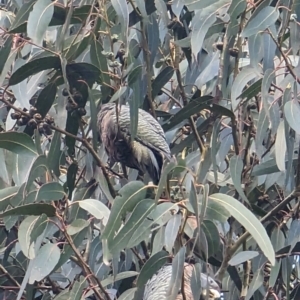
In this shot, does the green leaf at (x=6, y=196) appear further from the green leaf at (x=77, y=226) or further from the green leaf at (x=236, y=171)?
the green leaf at (x=236, y=171)

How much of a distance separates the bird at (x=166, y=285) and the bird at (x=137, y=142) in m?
0.28

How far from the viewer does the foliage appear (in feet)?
4.33

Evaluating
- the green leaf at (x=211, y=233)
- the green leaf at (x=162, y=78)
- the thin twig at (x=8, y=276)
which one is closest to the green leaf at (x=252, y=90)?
the green leaf at (x=162, y=78)

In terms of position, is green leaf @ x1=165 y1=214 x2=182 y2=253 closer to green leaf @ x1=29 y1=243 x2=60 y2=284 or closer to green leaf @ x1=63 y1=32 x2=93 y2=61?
green leaf @ x1=29 y1=243 x2=60 y2=284

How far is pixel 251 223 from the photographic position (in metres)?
1.24

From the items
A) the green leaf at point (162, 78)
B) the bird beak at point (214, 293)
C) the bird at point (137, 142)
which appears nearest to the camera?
the bird beak at point (214, 293)

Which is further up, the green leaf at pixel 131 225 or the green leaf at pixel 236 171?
the green leaf at pixel 131 225

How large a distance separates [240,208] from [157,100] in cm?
91

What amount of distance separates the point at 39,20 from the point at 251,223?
0.58 meters

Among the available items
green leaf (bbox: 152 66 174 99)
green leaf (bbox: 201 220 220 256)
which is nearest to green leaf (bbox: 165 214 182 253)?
green leaf (bbox: 201 220 220 256)

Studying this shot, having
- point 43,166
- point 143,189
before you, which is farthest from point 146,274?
point 43,166

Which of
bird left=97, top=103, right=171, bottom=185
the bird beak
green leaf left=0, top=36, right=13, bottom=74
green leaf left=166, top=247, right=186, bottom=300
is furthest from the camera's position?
bird left=97, top=103, right=171, bottom=185

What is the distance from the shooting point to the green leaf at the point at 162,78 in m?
1.78

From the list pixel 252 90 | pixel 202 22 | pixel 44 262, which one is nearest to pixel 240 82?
pixel 252 90
